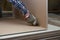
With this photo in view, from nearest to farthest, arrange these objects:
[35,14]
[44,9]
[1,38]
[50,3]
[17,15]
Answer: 1. [1,38]
2. [44,9]
3. [35,14]
4. [17,15]
5. [50,3]

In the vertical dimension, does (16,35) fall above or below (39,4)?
below

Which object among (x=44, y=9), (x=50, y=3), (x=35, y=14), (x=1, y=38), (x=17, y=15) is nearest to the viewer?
(x=1, y=38)

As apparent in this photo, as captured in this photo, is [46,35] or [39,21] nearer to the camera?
[46,35]

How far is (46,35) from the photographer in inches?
23.4

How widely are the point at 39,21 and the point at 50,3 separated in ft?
2.07

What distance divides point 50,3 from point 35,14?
1.92 ft

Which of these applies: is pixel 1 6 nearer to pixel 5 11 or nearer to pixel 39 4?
pixel 5 11

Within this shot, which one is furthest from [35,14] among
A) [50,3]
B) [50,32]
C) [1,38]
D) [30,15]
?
[50,3]

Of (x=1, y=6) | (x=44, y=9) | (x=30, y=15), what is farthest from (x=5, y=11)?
(x=44, y=9)

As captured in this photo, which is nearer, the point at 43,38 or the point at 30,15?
the point at 43,38

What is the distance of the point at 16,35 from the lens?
54 cm

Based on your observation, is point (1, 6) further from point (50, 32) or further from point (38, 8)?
point (50, 32)

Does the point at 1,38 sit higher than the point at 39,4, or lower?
lower

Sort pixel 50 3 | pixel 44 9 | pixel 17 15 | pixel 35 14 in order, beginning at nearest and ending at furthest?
pixel 44 9 < pixel 35 14 < pixel 17 15 < pixel 50 3
